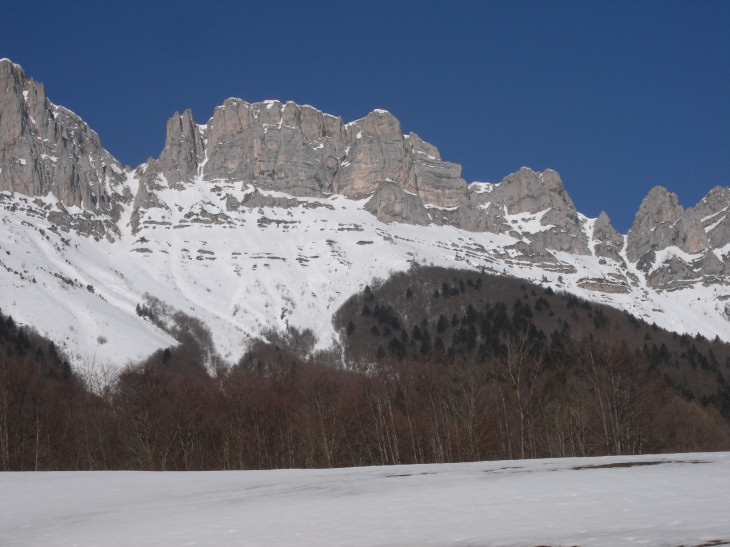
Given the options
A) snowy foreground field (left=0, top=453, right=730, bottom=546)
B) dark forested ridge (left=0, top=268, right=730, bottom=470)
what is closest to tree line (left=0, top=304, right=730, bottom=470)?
dark forested ridge (left=0, top=268, right=730, bottom=470)

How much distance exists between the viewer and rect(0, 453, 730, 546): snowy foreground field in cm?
1401

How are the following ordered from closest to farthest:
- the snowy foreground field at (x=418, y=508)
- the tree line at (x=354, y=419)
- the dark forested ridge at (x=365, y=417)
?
1. the snowy foreground field at (x=418, y=508)
2. the dark forested ridge at (x=365, y=417)
3. the tree line at (x=354, y=419)

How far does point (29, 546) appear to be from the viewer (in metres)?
17.1

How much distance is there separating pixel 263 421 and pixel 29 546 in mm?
47225

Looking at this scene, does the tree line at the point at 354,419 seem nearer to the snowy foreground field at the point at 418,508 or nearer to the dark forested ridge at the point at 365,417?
the dark forested ridge at the point at 365,417

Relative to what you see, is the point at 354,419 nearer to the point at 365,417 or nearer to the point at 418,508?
the point at 365,417

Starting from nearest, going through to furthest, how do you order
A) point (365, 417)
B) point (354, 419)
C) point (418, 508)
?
point (418, 508)
point (354, 419)
point (365, 417)

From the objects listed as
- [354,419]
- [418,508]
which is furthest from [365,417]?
[418,508]

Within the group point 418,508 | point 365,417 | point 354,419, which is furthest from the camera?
point 365,417

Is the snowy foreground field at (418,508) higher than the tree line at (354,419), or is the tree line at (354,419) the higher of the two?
the tree line at (354,419)

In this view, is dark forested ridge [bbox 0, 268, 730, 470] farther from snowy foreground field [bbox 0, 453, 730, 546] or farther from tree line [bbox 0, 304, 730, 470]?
snowy foreground field [bbox 0, 453, 730, 546]

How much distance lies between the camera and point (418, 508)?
1838cm

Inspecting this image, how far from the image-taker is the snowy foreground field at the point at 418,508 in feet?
46.0

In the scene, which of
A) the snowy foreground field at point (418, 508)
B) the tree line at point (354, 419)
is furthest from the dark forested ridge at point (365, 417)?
the snowy foreground field at point (418, 508)
